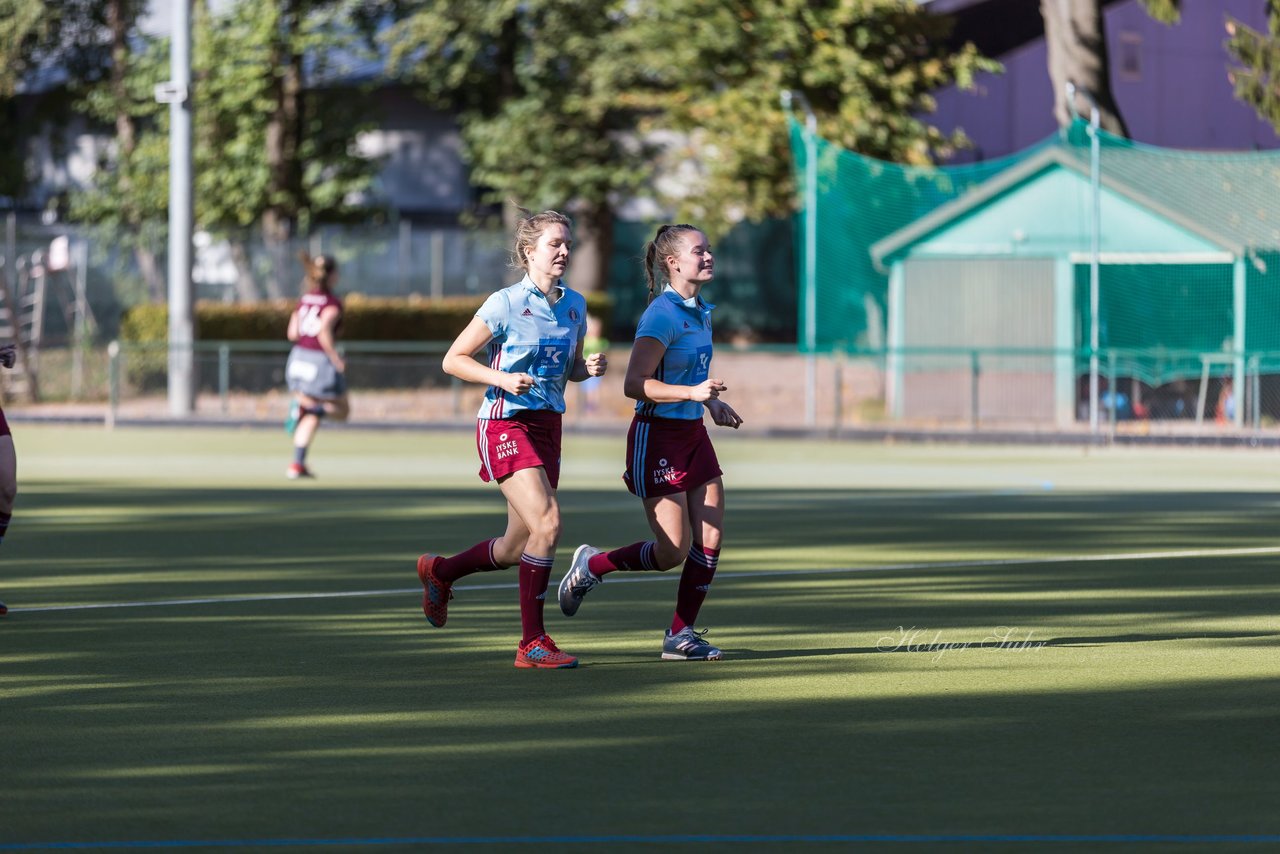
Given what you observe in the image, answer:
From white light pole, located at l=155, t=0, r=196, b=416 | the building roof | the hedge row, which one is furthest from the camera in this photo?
the hedge row

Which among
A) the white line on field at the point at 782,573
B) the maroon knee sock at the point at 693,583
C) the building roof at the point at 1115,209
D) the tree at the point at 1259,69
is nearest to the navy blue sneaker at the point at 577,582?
the maroon knee sock at the point at 693,583

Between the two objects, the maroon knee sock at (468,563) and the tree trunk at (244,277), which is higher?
the tree trunk at (244,277)

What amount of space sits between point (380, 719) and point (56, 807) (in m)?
1.65

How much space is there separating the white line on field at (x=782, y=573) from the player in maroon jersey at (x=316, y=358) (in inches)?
294

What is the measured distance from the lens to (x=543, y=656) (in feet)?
30.6

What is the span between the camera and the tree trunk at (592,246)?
45.8 meters

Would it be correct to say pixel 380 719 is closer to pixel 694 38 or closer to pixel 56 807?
pixel 56 807

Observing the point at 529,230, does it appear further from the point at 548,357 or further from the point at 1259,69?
the point at 1259,69

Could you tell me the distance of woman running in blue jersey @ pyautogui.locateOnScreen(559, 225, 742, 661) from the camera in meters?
9.30

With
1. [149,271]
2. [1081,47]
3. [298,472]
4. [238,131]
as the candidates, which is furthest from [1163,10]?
[298,472]

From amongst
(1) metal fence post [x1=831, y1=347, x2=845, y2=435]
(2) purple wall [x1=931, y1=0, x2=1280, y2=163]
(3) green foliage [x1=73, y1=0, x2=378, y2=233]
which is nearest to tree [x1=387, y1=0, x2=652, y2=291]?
(3) green foliage [x1=73, y1=0, x2=378, y2=233]

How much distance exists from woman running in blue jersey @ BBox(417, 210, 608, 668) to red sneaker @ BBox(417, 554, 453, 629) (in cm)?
74

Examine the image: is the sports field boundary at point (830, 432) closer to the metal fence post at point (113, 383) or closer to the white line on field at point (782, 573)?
the metal fence post at point (113, 383)

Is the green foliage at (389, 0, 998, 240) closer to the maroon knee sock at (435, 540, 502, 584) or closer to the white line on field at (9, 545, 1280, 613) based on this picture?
the white line on field at (9, 545, 1280, 613)
